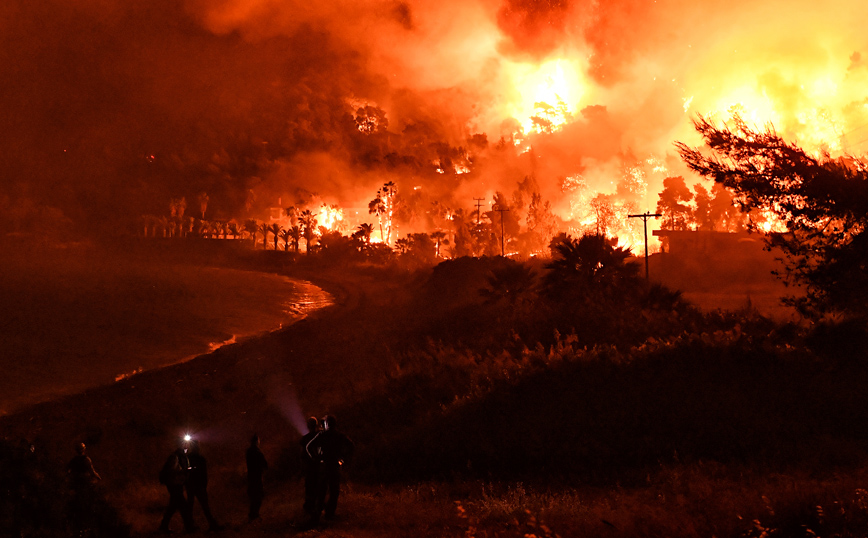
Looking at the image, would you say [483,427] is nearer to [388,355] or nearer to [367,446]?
[367,446]

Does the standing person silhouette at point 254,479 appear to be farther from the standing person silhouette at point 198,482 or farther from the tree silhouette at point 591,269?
the tree silhouette at point 591,269

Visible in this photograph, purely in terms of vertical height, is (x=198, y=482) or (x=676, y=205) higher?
(x=676, y=205)

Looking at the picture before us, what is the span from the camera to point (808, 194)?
1515 cm

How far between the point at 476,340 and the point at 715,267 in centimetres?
3439

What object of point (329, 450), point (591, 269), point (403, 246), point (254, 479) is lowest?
→ point (254, 479)

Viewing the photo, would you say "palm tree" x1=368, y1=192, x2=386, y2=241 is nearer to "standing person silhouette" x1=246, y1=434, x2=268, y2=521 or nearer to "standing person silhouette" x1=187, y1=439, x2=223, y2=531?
"standing person silhouette" x1=246, y1=434, x2=268, y2=521

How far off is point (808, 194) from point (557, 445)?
26.7 feet

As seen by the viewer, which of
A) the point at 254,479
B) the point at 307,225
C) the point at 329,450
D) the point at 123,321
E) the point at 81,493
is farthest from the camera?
the point at 307,225

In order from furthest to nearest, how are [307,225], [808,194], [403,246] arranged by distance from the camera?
[307,225]
[403,246]
[808,194]

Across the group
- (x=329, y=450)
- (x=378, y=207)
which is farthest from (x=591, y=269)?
(x=378, y=207)

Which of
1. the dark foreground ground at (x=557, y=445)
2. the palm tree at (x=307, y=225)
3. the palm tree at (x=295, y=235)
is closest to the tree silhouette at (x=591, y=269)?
the dark foreground ground at (x=557, y=445)

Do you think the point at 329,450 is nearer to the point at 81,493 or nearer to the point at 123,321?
the point at 81,493

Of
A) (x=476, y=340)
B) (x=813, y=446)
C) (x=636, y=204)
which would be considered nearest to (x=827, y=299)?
(x=813, y=446)

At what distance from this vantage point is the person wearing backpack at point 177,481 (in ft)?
36.4
